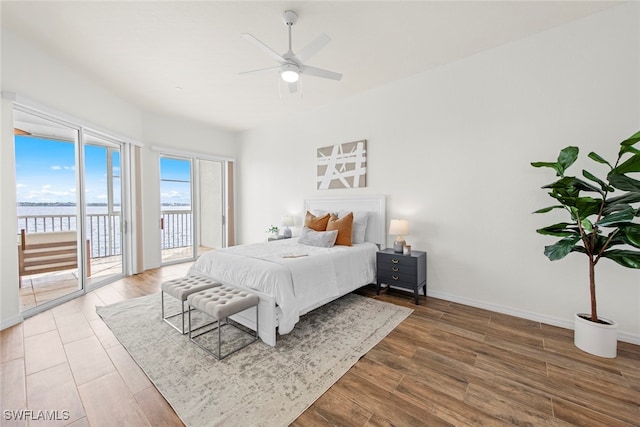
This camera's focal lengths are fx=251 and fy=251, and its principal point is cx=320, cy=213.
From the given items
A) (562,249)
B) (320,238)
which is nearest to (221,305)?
(320,238)

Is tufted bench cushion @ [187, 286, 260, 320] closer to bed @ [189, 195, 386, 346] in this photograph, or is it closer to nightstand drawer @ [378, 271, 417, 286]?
bed @ [189, 195, 386, 346]

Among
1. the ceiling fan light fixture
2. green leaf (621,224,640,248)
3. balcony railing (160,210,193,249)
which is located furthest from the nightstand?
balcony railing (160,210,193,249)

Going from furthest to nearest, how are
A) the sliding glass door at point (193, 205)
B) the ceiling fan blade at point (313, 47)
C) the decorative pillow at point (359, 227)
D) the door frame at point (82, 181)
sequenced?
the sliding glass door at point (193, 205)
the decorative pillow at point (359, 227)
the door frame at point (82, 181)
the ceiling fan blade at point (313, 47)

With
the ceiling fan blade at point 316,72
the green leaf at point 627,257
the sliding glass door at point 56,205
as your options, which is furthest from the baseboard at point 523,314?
the sliding glass door at point 56,205

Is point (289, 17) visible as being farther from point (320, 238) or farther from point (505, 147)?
point (505, 147)

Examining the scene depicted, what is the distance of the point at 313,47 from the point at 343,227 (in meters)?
2.26

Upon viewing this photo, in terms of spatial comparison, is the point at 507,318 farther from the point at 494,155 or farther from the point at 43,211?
the point at 43,211

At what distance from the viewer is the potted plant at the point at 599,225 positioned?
6.33 feet

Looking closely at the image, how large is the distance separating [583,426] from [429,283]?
2.05 metres

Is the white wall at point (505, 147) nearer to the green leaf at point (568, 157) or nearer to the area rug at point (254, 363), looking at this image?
the green leaf at point (568, 157)

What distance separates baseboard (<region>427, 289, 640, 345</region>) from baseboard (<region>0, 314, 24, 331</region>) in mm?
4779

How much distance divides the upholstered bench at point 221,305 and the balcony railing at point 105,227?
2346mm

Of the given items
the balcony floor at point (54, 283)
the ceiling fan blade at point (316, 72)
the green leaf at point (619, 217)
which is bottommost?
the balcony floor at point (54, 283)

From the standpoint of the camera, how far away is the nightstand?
10.4ft
